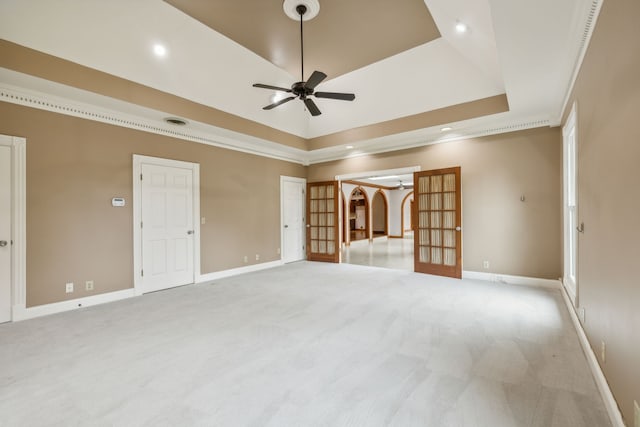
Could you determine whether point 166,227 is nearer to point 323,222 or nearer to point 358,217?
point 323,222

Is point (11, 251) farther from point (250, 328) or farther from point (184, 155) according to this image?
point (250, 328)

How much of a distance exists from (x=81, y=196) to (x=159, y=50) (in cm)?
226

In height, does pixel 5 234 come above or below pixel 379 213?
below

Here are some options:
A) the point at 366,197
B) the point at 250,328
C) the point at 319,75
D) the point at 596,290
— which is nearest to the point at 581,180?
the point at 596,290

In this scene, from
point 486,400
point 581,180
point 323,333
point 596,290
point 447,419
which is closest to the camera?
point 447,419

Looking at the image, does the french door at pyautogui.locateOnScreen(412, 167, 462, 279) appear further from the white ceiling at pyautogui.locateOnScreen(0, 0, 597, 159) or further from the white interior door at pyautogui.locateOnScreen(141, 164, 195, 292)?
the white interior door at pyautogui.locateOnScreen(141, 164, 195, 292)

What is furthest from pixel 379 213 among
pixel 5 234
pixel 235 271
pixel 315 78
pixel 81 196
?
pixel 5 234

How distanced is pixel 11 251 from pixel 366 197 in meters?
10.4

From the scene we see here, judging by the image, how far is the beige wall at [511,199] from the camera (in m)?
4.44

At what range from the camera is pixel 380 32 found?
382 cm

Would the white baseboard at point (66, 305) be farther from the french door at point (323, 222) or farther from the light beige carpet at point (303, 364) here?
the french door at point (323, 222)

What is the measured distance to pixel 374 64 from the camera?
4660 mm

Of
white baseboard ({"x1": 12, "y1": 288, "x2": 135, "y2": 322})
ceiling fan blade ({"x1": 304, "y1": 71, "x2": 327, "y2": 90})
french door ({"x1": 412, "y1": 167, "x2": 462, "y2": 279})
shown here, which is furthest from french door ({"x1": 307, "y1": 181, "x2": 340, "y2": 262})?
white baseboard ({"x1": 12, "y1": 288, "x2": 135, "y2": 322})

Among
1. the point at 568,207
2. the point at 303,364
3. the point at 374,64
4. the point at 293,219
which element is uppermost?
the point at 374,64
